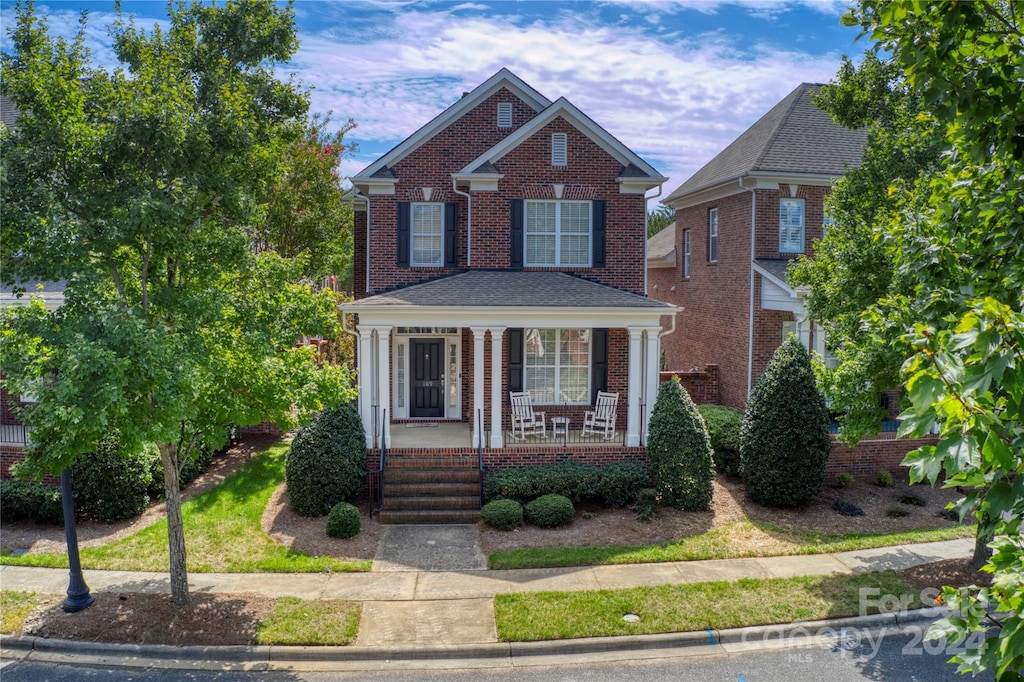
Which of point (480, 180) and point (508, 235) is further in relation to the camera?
point (508, 235)

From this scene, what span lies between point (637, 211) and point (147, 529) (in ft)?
41.7

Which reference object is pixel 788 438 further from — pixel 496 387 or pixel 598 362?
pixel 496 387

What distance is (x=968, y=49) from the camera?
5.10 metres

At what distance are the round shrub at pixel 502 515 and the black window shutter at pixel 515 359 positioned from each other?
446 cm

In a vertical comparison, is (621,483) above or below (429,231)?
below

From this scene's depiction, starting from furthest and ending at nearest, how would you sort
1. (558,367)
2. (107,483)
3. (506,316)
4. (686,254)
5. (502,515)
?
(686,254)
(558,367)
(506,316)
(107,483)
(502,515)

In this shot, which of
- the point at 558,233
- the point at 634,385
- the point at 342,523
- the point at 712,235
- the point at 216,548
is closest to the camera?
the point at 216,548

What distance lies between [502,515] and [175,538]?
5.72 meters

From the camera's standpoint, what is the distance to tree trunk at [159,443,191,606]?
34.8 feet

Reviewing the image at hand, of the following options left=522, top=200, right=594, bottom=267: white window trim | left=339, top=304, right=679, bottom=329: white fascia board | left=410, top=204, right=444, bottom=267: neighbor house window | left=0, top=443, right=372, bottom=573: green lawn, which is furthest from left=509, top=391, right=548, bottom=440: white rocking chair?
left=0, top=443, right=372, bottom=573: green lawn

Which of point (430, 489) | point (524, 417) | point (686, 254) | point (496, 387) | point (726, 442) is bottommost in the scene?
point (430, 489)

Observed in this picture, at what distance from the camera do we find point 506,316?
53.5ft

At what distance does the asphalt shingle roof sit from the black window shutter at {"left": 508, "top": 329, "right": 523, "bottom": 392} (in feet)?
4.34

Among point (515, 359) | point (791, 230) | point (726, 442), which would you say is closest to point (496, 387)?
point (515, 359)
